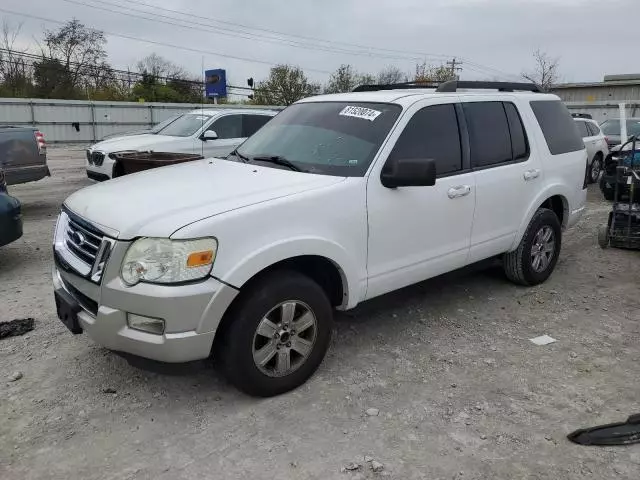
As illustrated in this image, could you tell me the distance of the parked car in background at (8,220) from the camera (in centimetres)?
533

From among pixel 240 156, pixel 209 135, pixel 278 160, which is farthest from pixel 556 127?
pixel 209 135

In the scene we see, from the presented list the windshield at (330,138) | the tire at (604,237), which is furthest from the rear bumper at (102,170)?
the tire at (604,237)

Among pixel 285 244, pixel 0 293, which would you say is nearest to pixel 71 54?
pixel 0 293

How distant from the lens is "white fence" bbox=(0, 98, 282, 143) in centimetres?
2256

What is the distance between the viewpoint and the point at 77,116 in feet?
78.4

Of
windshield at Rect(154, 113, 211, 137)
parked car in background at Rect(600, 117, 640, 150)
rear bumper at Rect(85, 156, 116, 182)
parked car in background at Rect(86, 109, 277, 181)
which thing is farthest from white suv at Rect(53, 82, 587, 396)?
parked car in background at Rect(600, 117, 640, 150)

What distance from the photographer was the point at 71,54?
131ft

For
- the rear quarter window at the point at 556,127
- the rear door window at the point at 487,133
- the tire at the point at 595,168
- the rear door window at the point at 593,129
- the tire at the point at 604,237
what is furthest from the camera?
the rear door window at the point at 593,129

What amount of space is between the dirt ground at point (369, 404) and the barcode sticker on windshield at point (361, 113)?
1.48m

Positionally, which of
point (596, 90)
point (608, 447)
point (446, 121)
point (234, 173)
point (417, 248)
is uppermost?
point (596, 90)

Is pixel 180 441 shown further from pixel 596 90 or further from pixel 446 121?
pixel 596 90

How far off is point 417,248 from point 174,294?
186 cm

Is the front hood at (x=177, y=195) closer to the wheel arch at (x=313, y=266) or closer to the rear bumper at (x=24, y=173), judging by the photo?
→ the wheel arch at (x=313, y=266)

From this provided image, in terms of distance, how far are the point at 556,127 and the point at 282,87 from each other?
41908 mm
